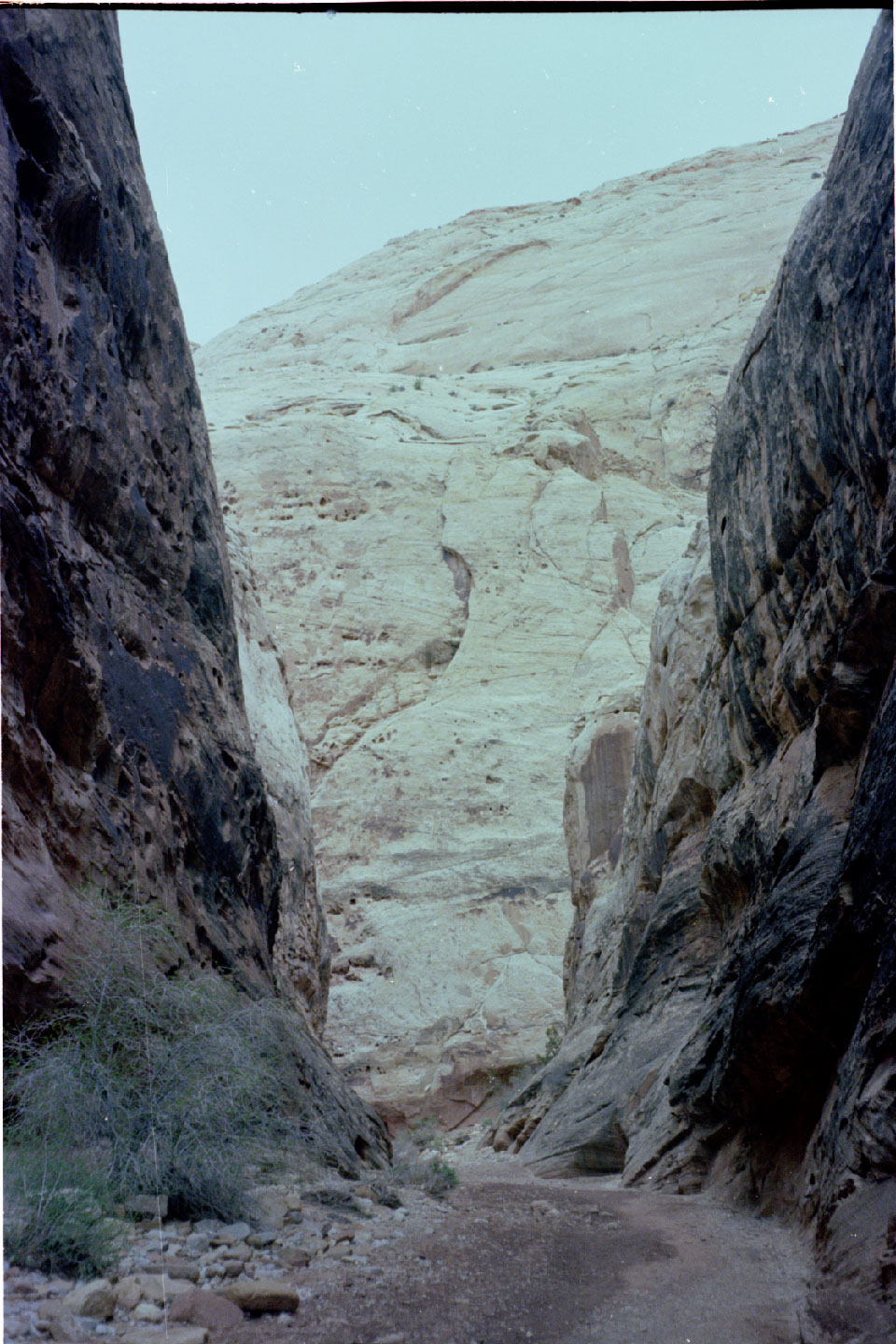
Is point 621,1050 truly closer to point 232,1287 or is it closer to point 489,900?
point 232,1287

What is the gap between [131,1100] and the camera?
20.6 ft

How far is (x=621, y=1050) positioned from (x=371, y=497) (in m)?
35.5

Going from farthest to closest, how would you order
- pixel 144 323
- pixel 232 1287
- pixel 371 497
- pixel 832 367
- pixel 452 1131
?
pixel 371 497, pixel 452 1131, pixel 144 323, pixel 832 367, pixel 232 1287

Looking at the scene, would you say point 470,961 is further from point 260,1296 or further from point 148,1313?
point 148,1313

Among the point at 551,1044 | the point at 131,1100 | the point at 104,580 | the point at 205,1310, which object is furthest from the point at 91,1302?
the point at 551,1044

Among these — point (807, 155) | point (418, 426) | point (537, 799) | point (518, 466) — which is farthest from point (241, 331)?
point (537, 799)

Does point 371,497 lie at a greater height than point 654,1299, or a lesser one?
greater

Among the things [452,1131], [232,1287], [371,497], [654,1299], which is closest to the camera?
[232,1287]

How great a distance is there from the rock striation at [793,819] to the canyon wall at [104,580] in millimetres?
3827

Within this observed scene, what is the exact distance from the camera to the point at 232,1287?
14.4 feet

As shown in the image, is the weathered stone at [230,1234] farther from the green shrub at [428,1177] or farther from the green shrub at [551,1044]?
the green shrub at [551,1044]

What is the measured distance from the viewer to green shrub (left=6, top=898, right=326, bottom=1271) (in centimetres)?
473

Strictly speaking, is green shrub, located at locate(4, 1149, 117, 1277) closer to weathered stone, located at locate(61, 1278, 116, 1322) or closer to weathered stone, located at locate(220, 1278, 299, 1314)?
weathered stone, located at locate(61, 1278, 116, 1322)

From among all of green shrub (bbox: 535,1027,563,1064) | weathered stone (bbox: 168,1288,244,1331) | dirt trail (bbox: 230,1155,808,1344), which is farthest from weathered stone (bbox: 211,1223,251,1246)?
green shrub (bbox: 535,1027,563,1064)
